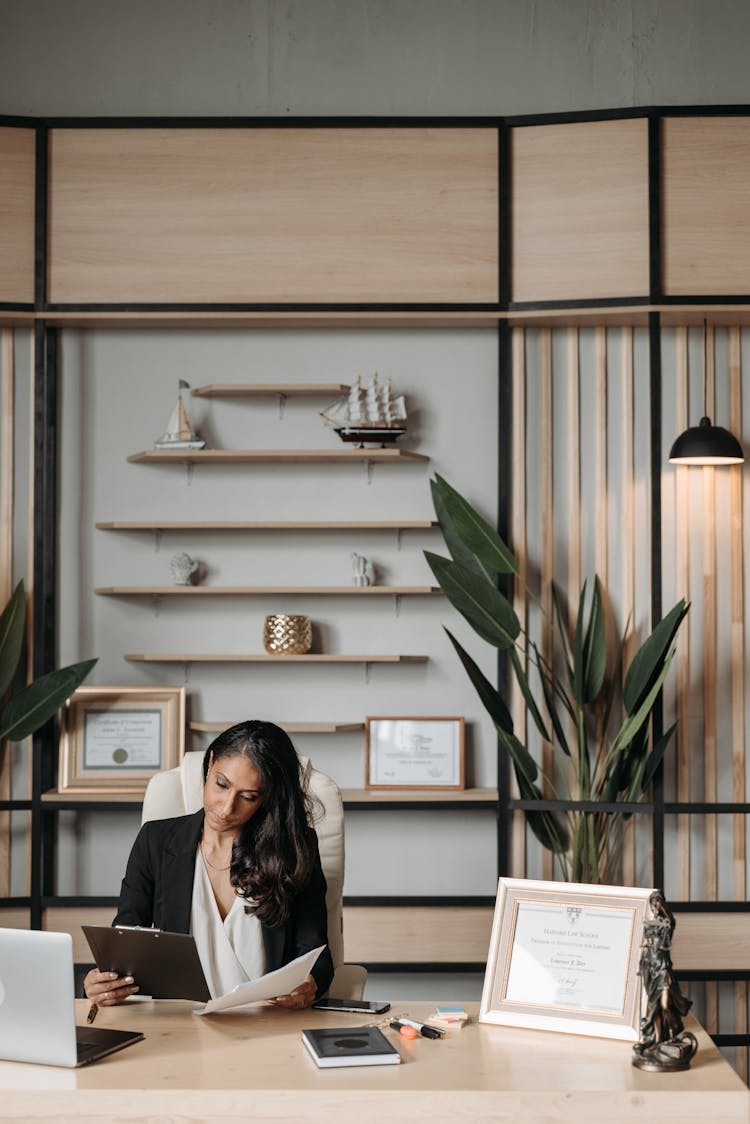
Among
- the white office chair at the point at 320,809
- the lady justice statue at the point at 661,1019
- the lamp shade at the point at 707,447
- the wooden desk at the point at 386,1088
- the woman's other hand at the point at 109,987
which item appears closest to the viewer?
the wooden desk at the point at 386,1088

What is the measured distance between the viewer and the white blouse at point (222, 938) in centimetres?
245

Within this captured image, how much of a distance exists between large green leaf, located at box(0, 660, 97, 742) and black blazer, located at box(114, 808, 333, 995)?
1217mm

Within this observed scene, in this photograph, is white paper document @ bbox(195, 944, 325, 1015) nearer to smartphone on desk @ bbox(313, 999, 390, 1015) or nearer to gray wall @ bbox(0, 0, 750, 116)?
smartphone on desk @ bbox(313, 999, 390, 1015)

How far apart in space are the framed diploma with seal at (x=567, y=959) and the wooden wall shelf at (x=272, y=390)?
211cm

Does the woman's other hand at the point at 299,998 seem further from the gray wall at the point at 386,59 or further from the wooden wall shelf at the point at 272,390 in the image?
the gray wall at the point at 386,59

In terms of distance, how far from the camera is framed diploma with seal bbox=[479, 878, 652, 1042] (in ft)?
6.88

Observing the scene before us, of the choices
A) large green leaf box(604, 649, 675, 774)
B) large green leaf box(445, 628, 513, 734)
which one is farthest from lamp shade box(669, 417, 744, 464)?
large green leaf box(445, 628, 513, 734)

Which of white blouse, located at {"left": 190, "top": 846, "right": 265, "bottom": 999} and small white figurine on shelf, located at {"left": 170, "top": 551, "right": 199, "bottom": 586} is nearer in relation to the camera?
white blouse, located at {"left": 190, "top": 846, "right": 265, "bottom": 999}

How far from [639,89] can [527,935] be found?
304 cm

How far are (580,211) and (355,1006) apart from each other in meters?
2.63

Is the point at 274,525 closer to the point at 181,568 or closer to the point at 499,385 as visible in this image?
the point at 181,568

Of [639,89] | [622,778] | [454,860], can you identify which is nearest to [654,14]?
[639,89]

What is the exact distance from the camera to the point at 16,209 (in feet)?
12.5

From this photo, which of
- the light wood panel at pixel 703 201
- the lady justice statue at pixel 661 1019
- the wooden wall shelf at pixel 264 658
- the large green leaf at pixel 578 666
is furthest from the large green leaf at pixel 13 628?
the lady justice statue at pixel 661 1019
